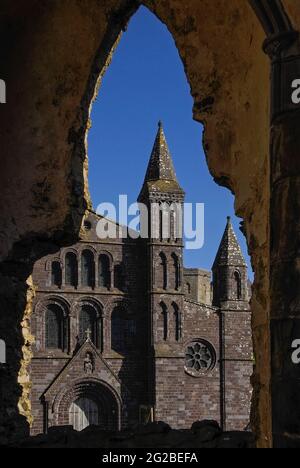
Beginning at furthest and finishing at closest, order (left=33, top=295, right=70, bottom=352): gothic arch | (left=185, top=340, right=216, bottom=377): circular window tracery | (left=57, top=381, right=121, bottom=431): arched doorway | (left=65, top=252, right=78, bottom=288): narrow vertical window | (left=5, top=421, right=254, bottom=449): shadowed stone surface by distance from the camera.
Result: (left=185, top=340, right=216, bottom=377): circular window tracery, (left=65, top=252, right=78, bottom=288): narrow vertical window, (left=33, top=295, right=70, bottom=352): gothic arch, (left=57, top=381, right=121, bottom=431): arched doorway, (left=5, top=421, right=254, bottom=449): shadowed stone surface

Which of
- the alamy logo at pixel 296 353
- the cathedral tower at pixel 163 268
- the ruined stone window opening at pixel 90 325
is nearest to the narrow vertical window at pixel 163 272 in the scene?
the cathedral tower at pixel 163 268

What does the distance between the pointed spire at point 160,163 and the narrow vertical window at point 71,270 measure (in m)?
4.29

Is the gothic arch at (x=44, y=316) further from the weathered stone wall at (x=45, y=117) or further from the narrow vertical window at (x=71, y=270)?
the weathered stone wall at (x=45, y=117)

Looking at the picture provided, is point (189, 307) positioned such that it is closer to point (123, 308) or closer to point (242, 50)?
point (123, 308)

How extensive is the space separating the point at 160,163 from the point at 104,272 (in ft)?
16.1

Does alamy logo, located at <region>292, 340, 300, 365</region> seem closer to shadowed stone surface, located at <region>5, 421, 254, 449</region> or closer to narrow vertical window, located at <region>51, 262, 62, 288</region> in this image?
shadowed stone surface, located at <region>5, 421, 254, 449</region>

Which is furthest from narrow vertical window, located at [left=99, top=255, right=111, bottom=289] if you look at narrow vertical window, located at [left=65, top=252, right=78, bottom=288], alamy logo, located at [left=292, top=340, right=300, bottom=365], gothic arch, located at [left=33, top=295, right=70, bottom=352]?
alamy logo, located at [left=292, top=340, right=300, bottom=365]

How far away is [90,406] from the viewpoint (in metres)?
28.0

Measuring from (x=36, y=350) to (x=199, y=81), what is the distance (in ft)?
74.8

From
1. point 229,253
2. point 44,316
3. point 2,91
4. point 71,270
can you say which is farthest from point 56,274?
point 2,91

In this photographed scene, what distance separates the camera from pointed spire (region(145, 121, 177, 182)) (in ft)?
101

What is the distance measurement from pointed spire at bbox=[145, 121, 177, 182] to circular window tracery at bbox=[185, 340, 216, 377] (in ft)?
20.2

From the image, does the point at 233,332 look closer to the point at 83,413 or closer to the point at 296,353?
the point at 83,413

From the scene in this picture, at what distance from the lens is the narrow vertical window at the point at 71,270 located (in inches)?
1122
